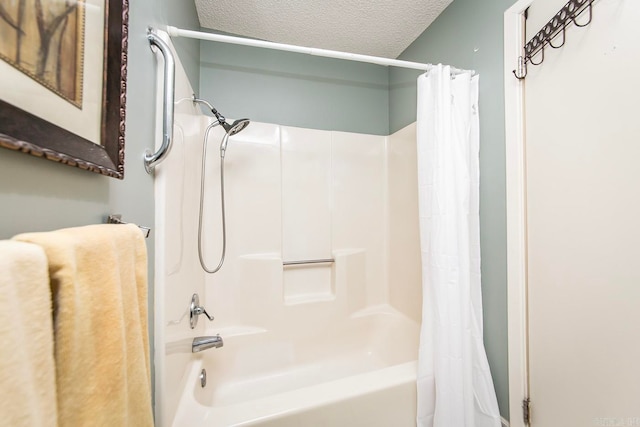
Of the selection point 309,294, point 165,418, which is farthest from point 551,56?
point 165,418

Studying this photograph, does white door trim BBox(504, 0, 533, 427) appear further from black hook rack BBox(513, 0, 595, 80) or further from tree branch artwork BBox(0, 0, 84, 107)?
tree branch artwork BBox(0, 0, 84, 107)

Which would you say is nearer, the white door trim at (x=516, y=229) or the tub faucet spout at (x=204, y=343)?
the white door trim at (x=516, y=229)

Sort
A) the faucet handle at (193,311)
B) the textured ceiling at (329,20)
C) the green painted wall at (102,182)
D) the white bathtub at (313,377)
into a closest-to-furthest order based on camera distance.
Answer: the green painted wall at (102,182), the white bathtub at (313,377), the faucet handle at (193,311), the textured ceiling at (329,20)

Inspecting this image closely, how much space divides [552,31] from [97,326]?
5.14 ft

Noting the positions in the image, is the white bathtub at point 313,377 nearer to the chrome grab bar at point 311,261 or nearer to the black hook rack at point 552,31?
the chrome grab bar at point 311,261

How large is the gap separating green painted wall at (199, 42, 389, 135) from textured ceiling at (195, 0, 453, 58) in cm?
12

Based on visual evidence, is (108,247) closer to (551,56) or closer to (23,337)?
(23,337)

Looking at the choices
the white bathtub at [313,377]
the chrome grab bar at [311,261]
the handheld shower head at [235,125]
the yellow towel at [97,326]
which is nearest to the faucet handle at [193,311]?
the white bathtub at [313,377]

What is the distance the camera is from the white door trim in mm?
959

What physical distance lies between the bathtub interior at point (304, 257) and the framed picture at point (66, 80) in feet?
2.36

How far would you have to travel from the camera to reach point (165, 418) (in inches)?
30.0

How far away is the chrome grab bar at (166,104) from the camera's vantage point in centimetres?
71

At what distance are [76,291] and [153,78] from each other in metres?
0.76

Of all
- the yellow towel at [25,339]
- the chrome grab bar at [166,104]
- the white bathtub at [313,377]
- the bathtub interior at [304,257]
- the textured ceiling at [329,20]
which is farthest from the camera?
the bathtub interior at [304,257]
